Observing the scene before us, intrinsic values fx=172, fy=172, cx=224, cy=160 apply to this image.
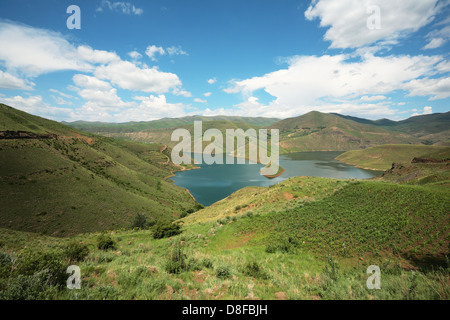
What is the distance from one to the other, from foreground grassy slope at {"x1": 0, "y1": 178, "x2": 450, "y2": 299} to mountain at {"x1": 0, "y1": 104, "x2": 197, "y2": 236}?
802 inches

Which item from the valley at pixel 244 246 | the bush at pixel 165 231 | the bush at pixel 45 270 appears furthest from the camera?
the bush at pixel 165 231

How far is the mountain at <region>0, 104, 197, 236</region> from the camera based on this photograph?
33.1 m

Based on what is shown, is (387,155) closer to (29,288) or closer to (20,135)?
(29,288)

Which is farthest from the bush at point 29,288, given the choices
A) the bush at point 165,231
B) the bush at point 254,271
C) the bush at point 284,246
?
the bush at point 165,231

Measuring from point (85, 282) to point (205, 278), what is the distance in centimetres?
439

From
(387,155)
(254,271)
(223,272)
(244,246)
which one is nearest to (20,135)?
(244,246)

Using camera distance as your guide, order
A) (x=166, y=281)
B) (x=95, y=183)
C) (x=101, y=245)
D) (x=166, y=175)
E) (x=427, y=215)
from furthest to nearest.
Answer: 1. (x=166, y=175)
2. (x=95, y=183)
3. (x=101, y=245)
4. (x=427, y=215)
5. (x=166, y=281)

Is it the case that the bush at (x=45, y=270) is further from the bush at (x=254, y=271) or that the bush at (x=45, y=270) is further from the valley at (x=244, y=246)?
the bush at (x=254, y=271)

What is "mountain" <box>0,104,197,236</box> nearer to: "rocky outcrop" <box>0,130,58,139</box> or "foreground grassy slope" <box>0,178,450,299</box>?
"rocky outcrop" <box>0,130,58,139</box>

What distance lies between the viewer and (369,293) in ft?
20.1

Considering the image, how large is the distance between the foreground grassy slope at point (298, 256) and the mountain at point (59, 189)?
20.4 m

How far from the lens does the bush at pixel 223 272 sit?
300 inches
